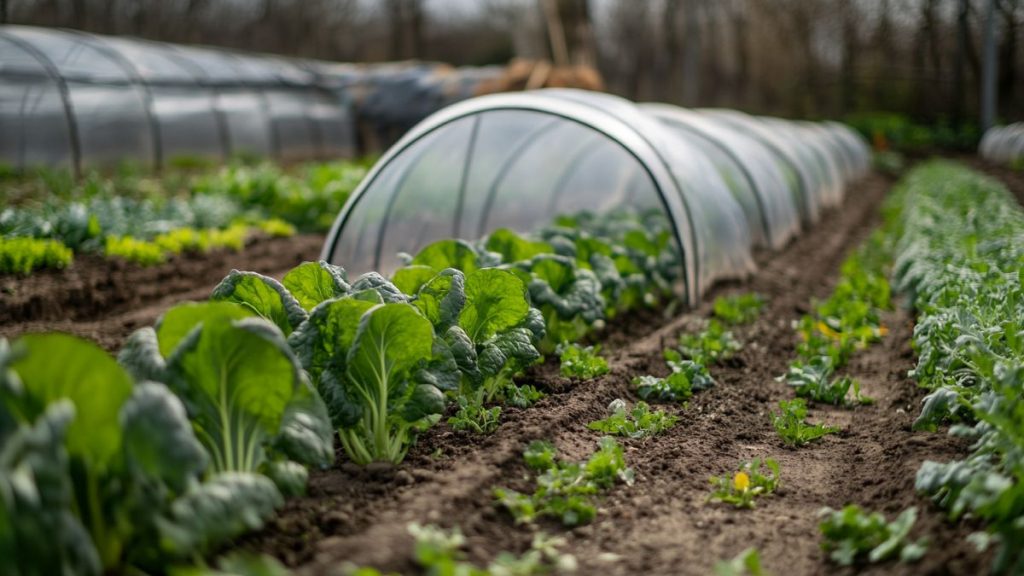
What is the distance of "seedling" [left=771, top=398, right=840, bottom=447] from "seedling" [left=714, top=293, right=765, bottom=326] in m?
1.72

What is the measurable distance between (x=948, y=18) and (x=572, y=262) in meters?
30.3

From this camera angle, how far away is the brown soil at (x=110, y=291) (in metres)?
5.67

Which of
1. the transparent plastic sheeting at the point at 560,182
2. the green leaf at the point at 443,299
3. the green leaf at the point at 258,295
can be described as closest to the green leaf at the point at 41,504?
the green leaf at the point at 258,295

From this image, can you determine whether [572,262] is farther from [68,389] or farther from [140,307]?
[140,307]

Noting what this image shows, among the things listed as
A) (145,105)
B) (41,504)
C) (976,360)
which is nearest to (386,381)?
(41,504)

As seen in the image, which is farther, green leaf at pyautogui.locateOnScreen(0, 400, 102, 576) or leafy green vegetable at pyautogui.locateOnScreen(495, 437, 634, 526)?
leafy green vegetable at pyautogui.locateOnScreen(495, 437, 634, 526)

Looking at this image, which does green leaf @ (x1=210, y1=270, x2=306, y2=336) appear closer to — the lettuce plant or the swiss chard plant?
the lettuce plant

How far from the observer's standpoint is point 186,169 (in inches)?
536

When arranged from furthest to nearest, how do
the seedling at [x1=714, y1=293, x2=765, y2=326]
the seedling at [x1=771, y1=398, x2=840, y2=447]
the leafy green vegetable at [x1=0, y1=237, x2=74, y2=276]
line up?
the leafy green vegetable at [x1=0, y1=237, x2=74, y2=276] < the seedling at [x1=714, y1=293, x2=765, y2=326] < the seedling at [x1=771, y1=398, x2=840, y2=447]

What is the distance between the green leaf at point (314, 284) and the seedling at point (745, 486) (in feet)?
5.36

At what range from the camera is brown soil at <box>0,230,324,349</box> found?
5.67m

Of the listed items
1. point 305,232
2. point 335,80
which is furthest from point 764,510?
point 335,80

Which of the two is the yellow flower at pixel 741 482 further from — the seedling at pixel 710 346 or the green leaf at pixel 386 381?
the seedling at pixel 710 346

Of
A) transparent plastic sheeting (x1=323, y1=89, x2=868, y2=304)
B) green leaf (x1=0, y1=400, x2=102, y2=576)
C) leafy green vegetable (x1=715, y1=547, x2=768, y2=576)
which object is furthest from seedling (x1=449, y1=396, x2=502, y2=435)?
transparent plastic sheeting (x1=323, y1=89, x2=868, y2=304)
